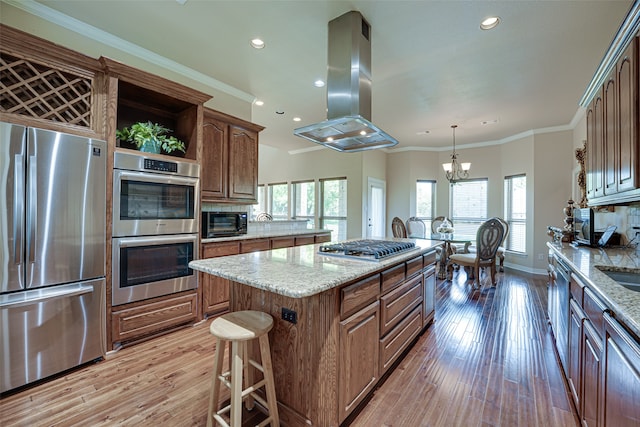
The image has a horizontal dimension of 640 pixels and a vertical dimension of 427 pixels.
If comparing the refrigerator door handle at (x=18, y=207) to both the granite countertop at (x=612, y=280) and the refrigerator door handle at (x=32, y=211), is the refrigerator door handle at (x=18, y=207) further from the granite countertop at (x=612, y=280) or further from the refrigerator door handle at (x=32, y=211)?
the granite countertop at (x=612, y=280)

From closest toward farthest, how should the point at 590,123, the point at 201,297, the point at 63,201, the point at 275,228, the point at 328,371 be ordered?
1. the point at 328,371
2. the point at 63,201
3. the point at 590,123
4. the point at 201,297
5. the point at 275,228

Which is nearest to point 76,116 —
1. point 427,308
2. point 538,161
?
point 427,308

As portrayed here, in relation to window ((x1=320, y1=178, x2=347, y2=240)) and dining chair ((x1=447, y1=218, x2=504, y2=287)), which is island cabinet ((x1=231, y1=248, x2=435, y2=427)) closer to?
dining chair ((x1=447, y1=218, x2=504, y2=287))

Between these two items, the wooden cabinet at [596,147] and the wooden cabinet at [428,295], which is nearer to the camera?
the wooden cabinet at [596,147]

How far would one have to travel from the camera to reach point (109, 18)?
247cm

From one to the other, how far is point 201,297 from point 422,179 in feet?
19.6

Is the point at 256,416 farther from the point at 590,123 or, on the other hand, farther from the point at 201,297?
the point at 590,123

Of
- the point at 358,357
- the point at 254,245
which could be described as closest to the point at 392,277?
the point at 358,357

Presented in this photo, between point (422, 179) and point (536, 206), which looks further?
point (422, 179)

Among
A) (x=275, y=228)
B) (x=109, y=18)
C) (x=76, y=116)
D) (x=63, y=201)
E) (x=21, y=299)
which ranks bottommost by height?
(x=21, y=299)

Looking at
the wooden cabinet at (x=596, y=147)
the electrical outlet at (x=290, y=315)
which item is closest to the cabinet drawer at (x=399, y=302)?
the electrical outlet at (x=290, y=315)

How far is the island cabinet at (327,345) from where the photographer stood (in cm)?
145

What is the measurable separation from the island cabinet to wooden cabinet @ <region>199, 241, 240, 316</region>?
4.61 ft

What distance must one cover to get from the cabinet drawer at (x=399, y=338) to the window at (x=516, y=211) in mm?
4746
